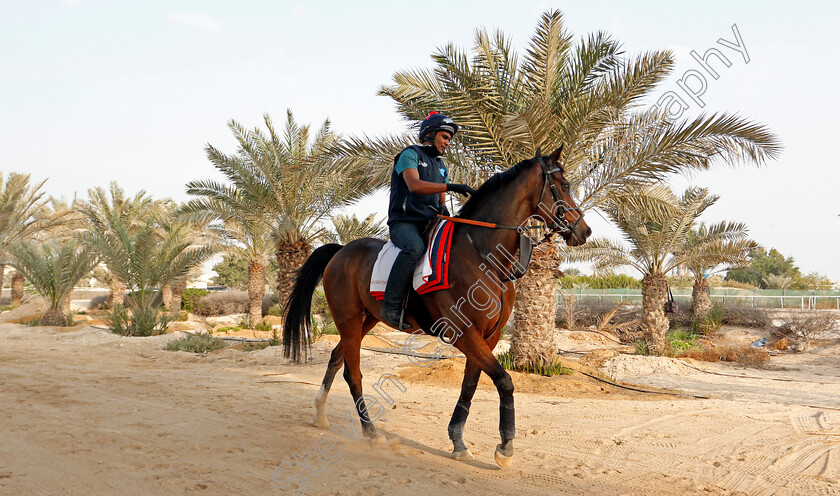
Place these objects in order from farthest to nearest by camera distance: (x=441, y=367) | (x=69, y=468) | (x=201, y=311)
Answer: (x=201, y=311) → (x=441, y=367) → (x=69, y=468)

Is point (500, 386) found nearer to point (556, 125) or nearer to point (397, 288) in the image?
point (397, 288)

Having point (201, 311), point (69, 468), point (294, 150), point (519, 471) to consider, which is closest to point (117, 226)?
point (294, 150)

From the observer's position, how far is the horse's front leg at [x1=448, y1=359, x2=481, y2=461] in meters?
4.62

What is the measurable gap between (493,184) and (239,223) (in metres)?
21.4

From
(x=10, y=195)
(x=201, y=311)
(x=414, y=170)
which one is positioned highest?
(x=10, y=195)

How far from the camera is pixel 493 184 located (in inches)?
187

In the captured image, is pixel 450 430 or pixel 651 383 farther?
pixel 651 383

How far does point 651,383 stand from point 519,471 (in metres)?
7.34

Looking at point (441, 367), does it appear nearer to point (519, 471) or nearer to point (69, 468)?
point (519, 471)

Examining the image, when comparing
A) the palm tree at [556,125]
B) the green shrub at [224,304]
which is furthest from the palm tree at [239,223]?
the palm tree at [556,125]

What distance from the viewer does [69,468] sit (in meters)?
3.98

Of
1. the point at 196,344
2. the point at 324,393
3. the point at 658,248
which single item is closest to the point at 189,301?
the point at 196,344

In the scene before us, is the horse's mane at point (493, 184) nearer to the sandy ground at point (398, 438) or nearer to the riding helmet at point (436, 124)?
the riding helmet at point (436, 124)

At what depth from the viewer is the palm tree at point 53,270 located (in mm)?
20594
